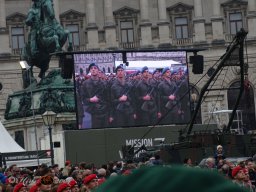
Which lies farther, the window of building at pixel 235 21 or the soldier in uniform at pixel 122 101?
the window of building at pixel 235 21

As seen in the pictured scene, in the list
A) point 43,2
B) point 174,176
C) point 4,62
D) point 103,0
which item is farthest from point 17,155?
point 103,0

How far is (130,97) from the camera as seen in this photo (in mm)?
36656

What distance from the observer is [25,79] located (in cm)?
4003

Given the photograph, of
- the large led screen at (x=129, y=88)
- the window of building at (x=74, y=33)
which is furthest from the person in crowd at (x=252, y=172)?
the window of building at (x=74, y=33)

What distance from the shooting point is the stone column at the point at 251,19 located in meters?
72.1

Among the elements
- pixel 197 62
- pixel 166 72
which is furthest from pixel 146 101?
pixel 197 62

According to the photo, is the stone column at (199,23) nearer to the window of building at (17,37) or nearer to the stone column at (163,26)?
the stone column at (163,26)

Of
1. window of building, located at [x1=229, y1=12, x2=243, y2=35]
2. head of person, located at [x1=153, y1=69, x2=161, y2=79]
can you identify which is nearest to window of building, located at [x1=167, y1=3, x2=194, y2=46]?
window of building, located at [x1=229, y1=12, x2=243, y2=35]

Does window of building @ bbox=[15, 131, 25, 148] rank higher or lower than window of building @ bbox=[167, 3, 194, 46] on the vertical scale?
lower

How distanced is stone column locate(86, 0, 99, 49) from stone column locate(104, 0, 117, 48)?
2.71 feet

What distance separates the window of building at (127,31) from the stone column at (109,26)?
875 mm

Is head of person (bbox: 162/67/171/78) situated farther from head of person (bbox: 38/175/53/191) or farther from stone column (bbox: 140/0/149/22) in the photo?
stone column (bbox: 140/0/149/22)

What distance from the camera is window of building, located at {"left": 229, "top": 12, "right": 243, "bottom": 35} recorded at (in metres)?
72.8

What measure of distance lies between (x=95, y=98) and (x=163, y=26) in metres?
38.3
